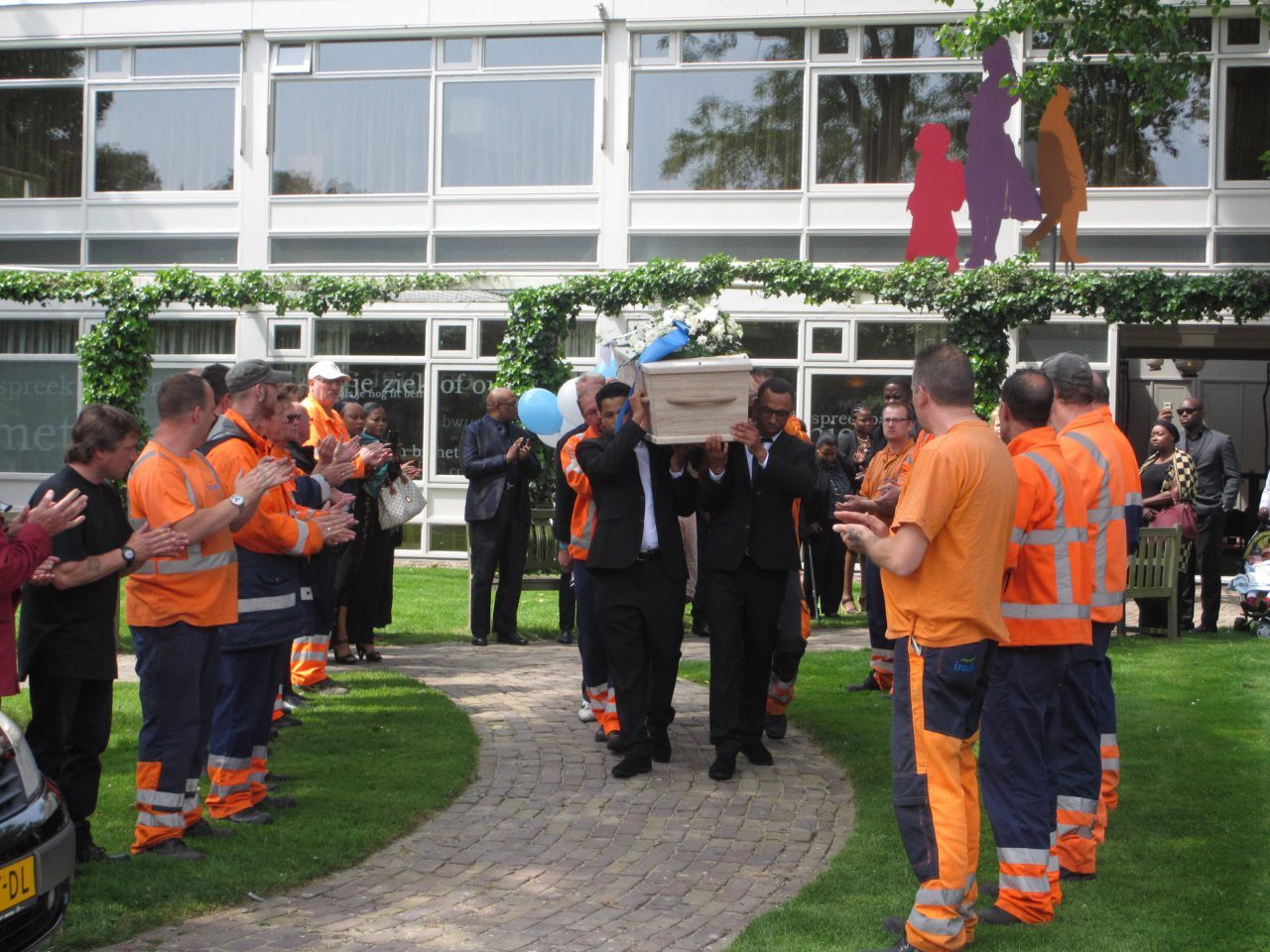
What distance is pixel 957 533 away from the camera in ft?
16.8

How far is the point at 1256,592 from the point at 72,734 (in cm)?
1213

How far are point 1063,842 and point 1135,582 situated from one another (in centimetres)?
810

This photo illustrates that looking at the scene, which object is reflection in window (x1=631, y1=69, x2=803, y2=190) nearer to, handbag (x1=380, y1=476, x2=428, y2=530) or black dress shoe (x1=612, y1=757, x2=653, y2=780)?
handbag (x1=380, y1=476, x2=428, y2=530)

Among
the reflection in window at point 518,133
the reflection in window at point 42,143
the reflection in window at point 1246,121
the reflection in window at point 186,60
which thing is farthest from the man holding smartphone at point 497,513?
the reflection in window at point 42,143

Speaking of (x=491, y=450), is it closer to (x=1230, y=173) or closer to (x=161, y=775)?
(x=161, y=775)

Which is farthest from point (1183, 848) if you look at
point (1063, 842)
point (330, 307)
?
point (330, 307)

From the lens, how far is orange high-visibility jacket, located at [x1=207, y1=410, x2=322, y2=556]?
6590 millimetres

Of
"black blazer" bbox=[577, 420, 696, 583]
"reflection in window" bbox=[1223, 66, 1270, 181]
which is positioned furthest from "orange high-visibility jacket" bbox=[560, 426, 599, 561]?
"reflection in window" bbox=[1223, 66, 1270, 181]

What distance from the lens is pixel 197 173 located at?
22.4 meters

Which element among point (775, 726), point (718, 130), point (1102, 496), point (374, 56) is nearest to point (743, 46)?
point (718, 130)

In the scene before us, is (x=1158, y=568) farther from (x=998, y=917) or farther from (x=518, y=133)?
(x=518, y=133)

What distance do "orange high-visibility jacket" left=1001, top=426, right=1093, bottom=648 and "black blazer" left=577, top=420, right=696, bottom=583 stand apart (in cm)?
260

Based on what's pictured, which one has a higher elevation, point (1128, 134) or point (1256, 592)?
point (1128, 134)

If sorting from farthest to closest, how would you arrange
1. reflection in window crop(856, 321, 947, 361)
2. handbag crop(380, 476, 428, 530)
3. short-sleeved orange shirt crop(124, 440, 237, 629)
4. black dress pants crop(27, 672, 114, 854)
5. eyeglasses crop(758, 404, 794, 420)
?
reflection in window crop(856, 321, 947, 361) < handbag crop(380, 476, 428, 530) < eyeglasses crop(758, 404, 794, 420) < short-sleeved orange shirt crop(124, 440, 237, 629) < black dress pants crop(27, 672, 114, 854)
